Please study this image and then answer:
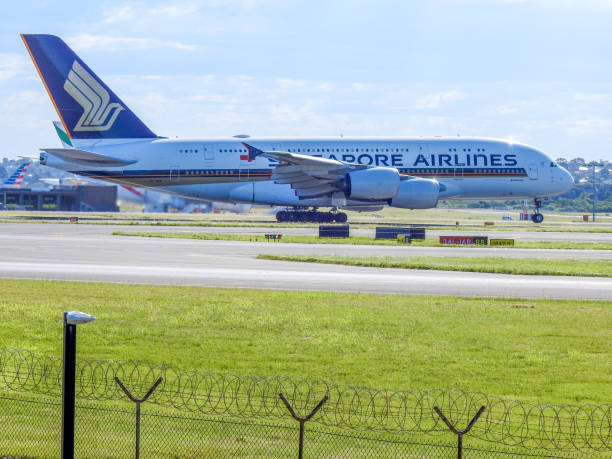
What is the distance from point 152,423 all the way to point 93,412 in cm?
124

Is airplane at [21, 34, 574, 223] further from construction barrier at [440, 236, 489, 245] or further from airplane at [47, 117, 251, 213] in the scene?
construction barrier at [440, 236, 489, 245]

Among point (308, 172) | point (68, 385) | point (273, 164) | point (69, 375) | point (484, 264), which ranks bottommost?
point (68, 385)

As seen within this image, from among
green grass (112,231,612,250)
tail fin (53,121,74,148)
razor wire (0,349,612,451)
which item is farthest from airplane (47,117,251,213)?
razor wire (0,349,612,451)

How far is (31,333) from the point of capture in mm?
22703

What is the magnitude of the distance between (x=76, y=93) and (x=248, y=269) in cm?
4103

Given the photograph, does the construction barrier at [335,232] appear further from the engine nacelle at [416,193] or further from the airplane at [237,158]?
the airplane at [237,158]

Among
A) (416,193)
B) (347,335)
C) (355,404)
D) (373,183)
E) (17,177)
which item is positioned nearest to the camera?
(355,404)

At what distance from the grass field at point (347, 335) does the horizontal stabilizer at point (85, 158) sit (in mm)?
40075

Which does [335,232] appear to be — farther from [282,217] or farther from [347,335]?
[347,335]

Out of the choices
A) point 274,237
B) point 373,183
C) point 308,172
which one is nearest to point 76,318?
point 274,237

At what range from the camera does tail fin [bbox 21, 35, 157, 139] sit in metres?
71.7

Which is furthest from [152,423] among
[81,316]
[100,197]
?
[100,197]

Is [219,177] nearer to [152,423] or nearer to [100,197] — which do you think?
[152,423]

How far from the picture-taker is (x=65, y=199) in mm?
138125
